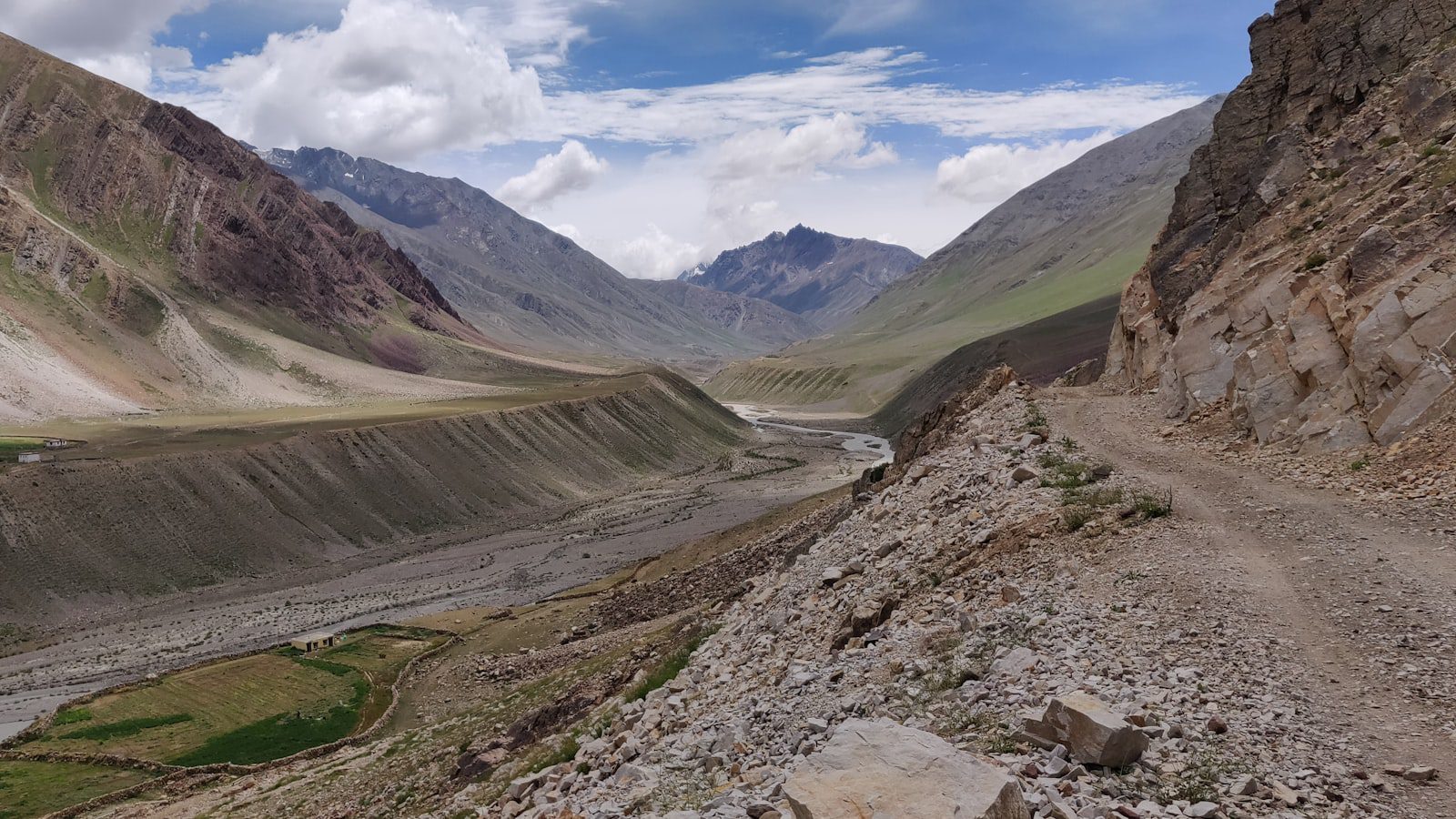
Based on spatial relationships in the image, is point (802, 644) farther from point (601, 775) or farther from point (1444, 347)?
point (1444, 347)

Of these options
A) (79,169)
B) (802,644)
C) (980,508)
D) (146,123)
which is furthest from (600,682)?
(146,123)

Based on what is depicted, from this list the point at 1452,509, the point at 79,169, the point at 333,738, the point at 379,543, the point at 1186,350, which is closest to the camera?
the point at 1452,509

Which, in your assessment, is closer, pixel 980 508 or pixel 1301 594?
pixel 1301 594

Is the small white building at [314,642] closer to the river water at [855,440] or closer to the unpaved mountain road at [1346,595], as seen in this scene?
the unpaved mountain road at [1346,595]

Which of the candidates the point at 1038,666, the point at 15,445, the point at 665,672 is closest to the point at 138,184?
the point at 15,445

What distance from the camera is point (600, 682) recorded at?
21641mm

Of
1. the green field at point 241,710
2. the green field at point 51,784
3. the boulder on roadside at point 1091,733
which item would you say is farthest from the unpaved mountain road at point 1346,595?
the green field at point 51,784

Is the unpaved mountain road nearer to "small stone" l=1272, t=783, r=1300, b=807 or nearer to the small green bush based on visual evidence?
"small stone" l=1272, t=783, r=1300, b=807

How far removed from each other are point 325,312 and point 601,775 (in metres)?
191

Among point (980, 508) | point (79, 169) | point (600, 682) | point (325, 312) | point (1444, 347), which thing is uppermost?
point (79, 169)

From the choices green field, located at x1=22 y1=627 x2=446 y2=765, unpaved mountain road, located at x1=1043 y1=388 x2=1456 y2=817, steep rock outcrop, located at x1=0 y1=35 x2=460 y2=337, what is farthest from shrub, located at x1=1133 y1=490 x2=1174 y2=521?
steep rock outcrop, located at x1=0 y1=35 x2=460 y2=337

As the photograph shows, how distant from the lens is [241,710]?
1422 inches

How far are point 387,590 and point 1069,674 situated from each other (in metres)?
55.8

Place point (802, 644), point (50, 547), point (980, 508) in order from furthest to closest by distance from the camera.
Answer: point (50, 547) → point (980, 508) → point (802, 644)
